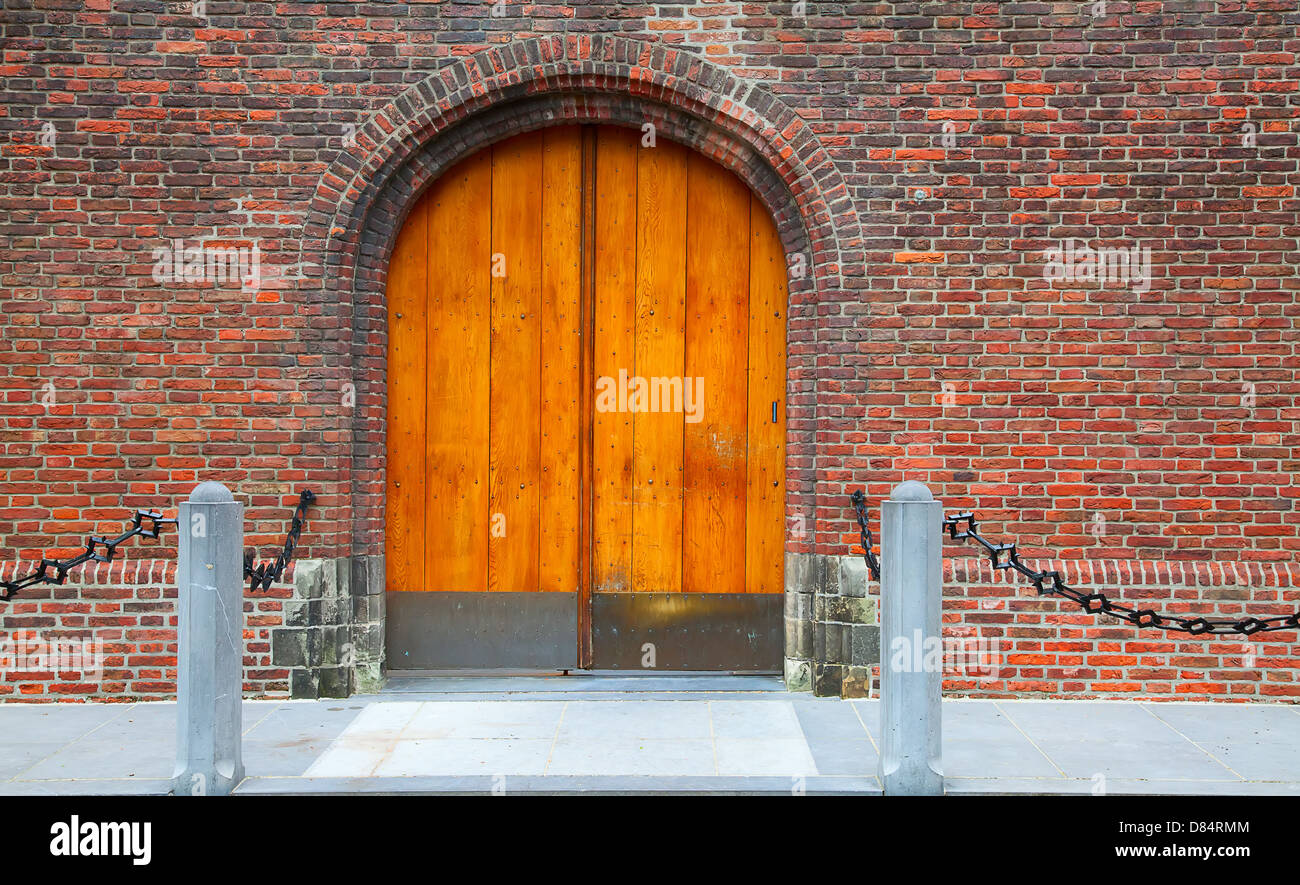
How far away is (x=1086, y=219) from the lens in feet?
20.3

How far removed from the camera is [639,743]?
527 cm

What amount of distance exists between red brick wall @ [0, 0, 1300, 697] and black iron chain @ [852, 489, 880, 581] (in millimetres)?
111

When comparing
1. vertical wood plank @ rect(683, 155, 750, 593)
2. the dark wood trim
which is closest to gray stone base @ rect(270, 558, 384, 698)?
the dark wood trim

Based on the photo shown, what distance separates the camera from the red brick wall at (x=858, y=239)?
20.2 ft

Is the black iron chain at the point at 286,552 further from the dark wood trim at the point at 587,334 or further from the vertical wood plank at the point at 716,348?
the vertical wood plank at the point at 716,348

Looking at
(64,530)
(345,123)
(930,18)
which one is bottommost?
(64,530)

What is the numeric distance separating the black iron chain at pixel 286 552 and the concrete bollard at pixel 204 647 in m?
1.03

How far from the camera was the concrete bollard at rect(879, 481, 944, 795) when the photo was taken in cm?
443

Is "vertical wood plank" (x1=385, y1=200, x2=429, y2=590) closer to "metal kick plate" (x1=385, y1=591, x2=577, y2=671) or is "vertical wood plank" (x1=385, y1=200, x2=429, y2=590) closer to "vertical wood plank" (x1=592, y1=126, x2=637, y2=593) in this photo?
"metal kick plate" (x1=385, y1=591, x2=577, y2=671)

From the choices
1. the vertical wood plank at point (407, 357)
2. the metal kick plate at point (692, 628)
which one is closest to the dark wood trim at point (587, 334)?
the metal kick plate at point (692, 628)

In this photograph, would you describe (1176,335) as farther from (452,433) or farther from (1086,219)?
(452,433)

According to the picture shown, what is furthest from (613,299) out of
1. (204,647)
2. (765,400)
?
(204,647)

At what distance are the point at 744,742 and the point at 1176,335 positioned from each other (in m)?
3.51

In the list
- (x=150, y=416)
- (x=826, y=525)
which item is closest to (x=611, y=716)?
(x=826, y=525)
